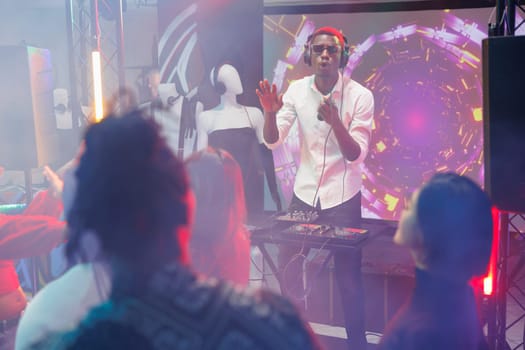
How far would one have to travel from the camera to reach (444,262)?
1465mm

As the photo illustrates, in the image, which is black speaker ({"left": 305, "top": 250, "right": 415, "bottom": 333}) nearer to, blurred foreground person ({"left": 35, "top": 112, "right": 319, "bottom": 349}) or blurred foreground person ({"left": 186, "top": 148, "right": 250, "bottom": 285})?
blurred foreground person ({"left": 186, "top": 148, "right": 250, "bottom": 285})

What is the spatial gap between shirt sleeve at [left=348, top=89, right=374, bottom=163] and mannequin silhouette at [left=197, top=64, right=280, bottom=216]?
1046 millimetres

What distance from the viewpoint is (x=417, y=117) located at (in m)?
5.06

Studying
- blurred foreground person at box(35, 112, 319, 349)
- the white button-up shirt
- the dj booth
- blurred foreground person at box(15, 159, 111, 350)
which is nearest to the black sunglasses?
the white button-up shirt

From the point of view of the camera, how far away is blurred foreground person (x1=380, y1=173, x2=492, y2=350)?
142cm

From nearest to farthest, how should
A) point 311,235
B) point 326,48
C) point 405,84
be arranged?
Answer: point 311,235 < point 326,48 < point 405,84

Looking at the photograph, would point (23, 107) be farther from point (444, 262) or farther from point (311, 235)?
point (444, 262)

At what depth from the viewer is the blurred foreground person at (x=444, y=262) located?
142 centimetres

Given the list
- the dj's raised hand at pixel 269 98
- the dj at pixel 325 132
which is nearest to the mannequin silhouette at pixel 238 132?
the dj at pixel 325 132

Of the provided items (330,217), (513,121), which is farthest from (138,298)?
(330,217)

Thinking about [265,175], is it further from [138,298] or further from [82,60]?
[138,298]

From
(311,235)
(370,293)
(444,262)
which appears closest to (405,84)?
(370,293)

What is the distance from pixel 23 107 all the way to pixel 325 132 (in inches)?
95.7

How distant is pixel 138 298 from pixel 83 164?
24 cm
